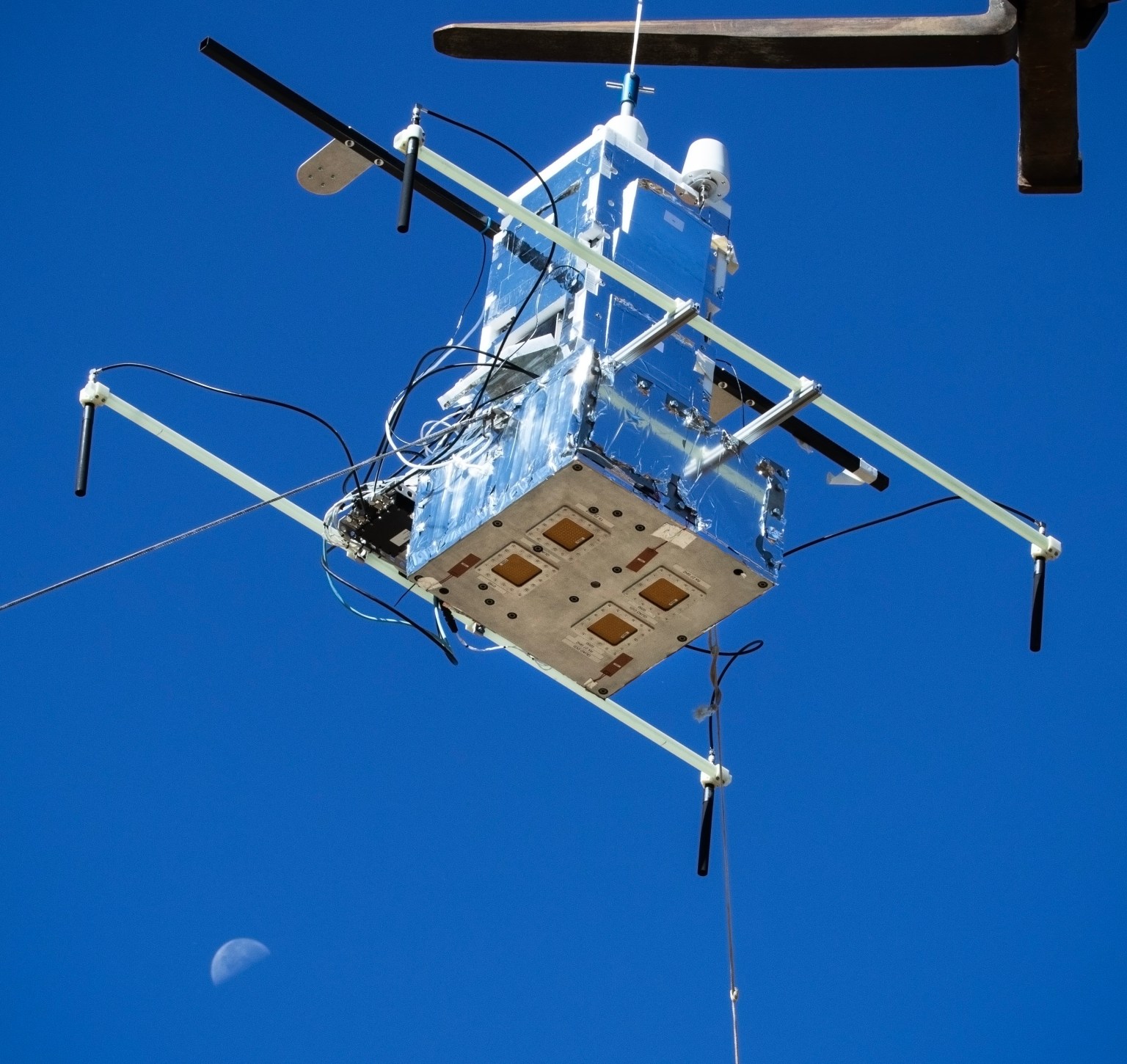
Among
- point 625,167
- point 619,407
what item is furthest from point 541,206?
point 619,407

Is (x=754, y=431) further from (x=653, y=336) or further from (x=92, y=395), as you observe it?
(x=92, y=395)

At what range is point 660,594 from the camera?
40.4ft

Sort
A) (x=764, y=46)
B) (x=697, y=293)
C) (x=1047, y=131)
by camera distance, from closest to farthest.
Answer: (x=1047, y=131) < (x=764, y=46) < (x=697, y=293)

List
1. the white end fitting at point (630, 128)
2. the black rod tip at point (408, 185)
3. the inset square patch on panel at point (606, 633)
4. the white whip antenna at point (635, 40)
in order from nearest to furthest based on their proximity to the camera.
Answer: the black rod tip at point (408, 185), the inset square patch on panel at point (606, 633), the white whip antenna at point (635, 40), the white end fitting at point (630, 128)

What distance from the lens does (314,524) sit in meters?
13.0

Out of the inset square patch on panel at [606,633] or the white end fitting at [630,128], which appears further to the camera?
the white end fitting at [630,128]

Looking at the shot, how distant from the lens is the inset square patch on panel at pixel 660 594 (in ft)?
40.0

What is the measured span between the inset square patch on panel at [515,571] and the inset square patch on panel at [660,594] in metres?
0.53

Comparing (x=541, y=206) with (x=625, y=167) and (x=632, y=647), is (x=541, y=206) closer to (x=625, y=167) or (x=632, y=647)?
(x=625, y=167)

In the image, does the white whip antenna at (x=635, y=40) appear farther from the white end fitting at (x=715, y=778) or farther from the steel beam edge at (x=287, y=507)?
the white end fitting at (x=715, y=778)

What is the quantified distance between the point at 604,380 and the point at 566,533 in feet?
2.92

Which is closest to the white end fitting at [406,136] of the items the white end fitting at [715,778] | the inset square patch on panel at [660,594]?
the inset square patch on panel at [660,594]

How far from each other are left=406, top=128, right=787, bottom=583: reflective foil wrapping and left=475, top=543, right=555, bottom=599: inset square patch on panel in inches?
11.2

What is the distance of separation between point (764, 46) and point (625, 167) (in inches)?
55.3
